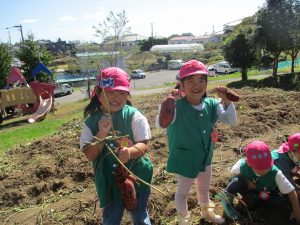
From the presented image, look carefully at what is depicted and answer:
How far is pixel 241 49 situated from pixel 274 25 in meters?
2.22

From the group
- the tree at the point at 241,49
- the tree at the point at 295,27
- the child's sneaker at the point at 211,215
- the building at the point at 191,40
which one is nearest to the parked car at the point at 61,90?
the tree at the point at 241,49

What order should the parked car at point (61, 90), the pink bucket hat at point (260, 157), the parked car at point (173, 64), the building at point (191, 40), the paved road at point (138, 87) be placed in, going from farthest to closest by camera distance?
1. the building at point (191, 40)
2. the parked car at point (173, 64)
3. the parked car at point (61, 90)
4. the paved road at point (138, 87)
5. the pink bucket hat at point (260, 157)

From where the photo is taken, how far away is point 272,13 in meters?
19.7

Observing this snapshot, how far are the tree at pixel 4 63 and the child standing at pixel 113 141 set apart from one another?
2358 cm

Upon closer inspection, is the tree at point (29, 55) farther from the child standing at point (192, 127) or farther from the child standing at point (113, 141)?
the child standing at point (113, 141)

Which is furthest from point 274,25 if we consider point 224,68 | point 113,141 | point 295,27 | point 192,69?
point 113,141

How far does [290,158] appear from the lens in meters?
3.29

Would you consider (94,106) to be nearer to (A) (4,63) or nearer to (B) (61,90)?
(A) (4,63)

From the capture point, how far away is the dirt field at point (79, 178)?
12.0 feet

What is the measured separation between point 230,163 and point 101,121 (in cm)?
291

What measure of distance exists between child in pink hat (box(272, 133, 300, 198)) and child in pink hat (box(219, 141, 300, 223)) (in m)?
0.16

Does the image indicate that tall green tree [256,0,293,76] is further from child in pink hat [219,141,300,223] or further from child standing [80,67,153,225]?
child standing [80,67,153,225]

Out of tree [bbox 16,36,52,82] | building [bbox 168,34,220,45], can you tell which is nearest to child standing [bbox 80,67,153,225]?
tree [bbox 16,36,52,82]

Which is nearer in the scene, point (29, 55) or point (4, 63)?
point (4, 63)
